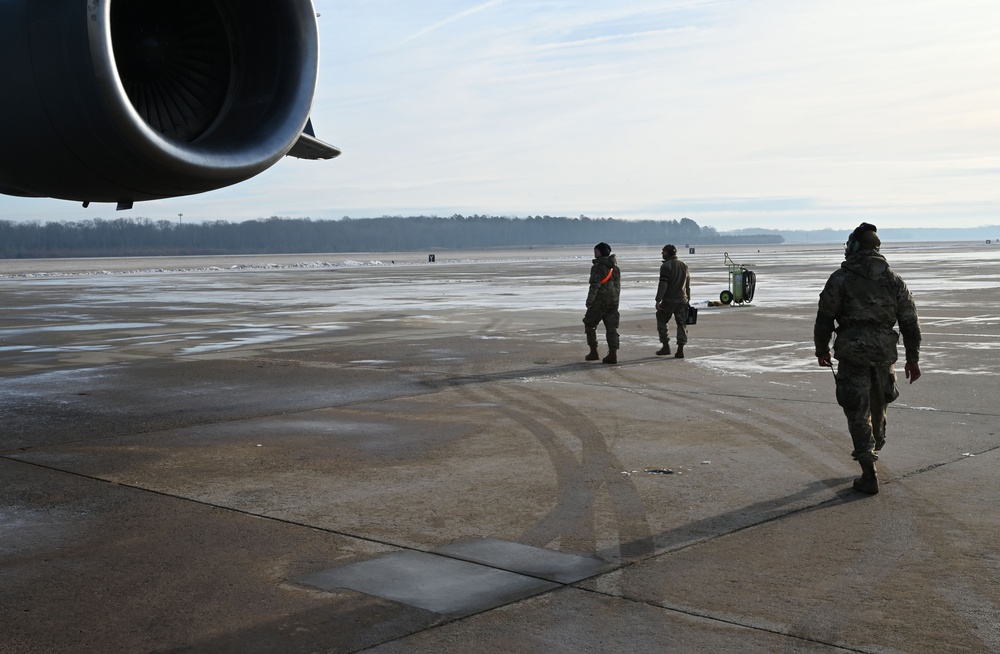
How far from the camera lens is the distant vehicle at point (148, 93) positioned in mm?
6086

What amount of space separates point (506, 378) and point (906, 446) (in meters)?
5.33

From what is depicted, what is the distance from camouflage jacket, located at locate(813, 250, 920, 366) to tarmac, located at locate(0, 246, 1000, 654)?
0.88m

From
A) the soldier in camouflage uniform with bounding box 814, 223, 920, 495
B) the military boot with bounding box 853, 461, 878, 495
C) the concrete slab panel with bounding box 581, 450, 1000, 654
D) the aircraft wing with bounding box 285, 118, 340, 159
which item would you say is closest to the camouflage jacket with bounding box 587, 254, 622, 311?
the aircraft wing with bounding box 285, 118, 340, 159

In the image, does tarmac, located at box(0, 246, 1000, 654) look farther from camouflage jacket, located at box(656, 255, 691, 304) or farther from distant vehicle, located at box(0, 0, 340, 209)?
distant vehicle, located at box(0, 0, 340, 209)

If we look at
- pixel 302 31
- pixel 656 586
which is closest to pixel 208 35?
pixel 302 31

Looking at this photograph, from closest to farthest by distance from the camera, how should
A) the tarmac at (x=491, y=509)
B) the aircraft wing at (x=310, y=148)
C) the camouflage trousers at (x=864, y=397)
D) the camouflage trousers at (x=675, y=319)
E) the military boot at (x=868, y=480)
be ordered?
the tarmac at (x=491, y=509), the military boot at (x=868, y=480), the camouflage trousers at (x=864, y=397), the aircraft wing at (x=310, y=148), the camouflage trousers at (x=675, y=319)

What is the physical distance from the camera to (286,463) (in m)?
8.01

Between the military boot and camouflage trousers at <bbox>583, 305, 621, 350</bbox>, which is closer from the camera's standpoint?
the military boot

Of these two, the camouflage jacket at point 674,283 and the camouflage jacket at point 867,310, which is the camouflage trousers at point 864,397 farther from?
the camouflage jacket at point 674,283

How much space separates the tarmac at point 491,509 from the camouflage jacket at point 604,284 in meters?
0.82

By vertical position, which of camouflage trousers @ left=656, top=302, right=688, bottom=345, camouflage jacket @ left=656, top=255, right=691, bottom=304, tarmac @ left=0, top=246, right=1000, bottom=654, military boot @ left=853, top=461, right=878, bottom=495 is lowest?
tarmac @ left=0, top=246, right=1000, bottom=654

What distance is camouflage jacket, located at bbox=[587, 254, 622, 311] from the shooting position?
14.0 metres

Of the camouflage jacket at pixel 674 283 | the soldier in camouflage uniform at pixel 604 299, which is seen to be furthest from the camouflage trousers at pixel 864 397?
the camouflage jacket at pixel 674 283

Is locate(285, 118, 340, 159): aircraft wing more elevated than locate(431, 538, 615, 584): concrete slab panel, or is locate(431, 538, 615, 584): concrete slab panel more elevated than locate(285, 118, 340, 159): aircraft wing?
locate(285, 118, 340, 159): aircraft wing
